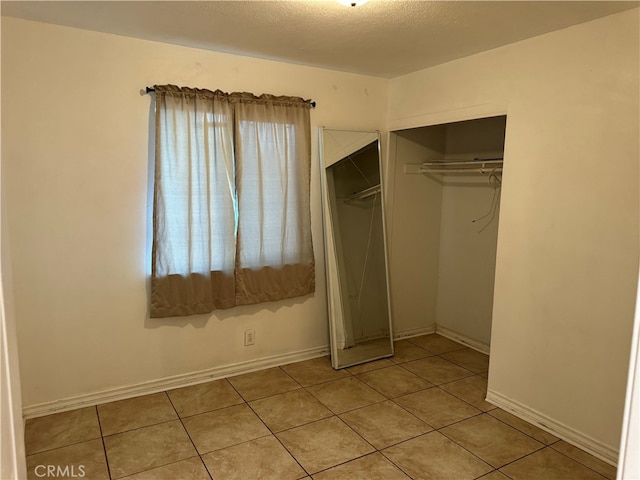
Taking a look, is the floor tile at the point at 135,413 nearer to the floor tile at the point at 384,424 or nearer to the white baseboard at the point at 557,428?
the floor tile at the point at 384,424

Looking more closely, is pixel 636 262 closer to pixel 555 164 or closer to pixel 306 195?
pixel 555 164

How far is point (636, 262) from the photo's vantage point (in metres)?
2.28

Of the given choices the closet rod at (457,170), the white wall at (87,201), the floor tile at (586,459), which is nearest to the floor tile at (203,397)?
the white wall at (87,201)

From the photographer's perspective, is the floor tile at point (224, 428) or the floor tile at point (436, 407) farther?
the floor tile at point (436, 407)

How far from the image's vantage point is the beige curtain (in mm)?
2961

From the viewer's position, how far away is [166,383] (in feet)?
10.4

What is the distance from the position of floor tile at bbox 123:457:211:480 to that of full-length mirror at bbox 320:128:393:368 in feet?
4.79

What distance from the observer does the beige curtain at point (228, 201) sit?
9.71ft

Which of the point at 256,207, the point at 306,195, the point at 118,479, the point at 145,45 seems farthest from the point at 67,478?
the point at 145,45

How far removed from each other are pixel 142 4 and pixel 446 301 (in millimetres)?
3433

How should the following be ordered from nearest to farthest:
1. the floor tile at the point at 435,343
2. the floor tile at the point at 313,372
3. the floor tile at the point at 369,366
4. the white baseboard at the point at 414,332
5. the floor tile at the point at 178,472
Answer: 1. the floor tile at the point at 178,472
2. the floor tile at the point at 313,372
3. the floor tile at the point at 369,366
4. the floor tile at the point at 435,343
5. the white baseboard at the point at 414,332

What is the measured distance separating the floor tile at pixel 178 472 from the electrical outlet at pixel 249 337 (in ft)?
3.74

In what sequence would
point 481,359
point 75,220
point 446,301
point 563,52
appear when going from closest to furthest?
point 563,52 < point 75,220 < point 481,359 < point 446,301

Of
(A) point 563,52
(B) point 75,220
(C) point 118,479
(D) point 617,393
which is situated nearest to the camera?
(C) point 118,479
